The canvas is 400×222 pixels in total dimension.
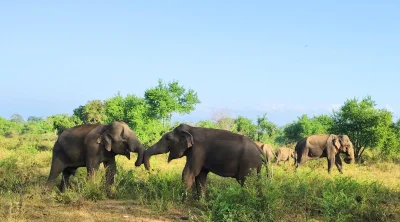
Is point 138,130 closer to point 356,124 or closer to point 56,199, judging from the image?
point 356,124

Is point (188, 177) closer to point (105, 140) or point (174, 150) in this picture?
point (174, 150)

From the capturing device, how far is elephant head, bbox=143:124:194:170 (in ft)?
31.9

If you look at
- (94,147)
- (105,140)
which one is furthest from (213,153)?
(94,147)

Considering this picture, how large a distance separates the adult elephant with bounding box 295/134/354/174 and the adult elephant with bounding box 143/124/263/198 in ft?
36.6

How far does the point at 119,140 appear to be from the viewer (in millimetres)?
10023

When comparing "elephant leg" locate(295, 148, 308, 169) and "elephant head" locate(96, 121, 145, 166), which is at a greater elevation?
"elephant head" locate(96, 121, 145, 166)

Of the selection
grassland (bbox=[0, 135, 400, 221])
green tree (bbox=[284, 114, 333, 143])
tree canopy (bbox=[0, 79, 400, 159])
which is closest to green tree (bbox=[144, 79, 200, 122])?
tree canopy (bbox=[0, 79, 400, 159])

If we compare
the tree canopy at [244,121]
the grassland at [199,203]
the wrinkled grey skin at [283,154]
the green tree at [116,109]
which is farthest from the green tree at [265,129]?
the grassland at [199,203]

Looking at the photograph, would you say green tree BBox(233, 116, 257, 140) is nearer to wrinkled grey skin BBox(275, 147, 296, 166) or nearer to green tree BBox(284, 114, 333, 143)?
green tree BBox(284, 114, 333, 143)

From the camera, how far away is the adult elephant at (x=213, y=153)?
30.8ft

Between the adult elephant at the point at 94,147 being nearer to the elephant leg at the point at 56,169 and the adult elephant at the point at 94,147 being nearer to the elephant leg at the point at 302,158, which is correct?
the elephant leg at the point at 56,169

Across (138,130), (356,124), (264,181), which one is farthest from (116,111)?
(264,181)

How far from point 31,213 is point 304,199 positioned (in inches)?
213

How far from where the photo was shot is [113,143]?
32.9 ft
